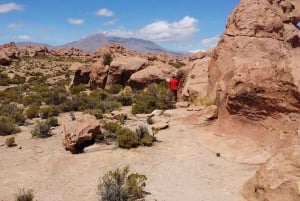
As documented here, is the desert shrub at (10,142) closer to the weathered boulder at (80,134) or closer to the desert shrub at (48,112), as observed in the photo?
the weathered boulder at (80,134)

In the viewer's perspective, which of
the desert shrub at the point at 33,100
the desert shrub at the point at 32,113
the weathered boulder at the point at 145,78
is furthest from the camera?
the weathered boulder at the point at 145,78

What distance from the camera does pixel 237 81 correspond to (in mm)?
16938

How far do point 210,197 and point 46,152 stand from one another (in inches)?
311

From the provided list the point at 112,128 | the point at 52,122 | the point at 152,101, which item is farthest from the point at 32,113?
the point at 112,128

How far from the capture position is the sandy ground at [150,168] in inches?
496

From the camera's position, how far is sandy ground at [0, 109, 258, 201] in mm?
12602

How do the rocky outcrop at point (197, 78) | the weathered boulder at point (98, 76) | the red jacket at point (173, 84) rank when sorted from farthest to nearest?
the weathered boulder at point (98, 76), the red jacket at point (173, 84), the rocky outcrop at point (197, 78)

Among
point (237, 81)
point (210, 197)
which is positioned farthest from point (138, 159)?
point (237, 81)

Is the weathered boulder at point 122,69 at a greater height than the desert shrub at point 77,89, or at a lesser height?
greater

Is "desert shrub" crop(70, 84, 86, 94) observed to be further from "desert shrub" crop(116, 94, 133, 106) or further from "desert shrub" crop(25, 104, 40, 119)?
"desert shrub" crop(25, 104, 40, 119)

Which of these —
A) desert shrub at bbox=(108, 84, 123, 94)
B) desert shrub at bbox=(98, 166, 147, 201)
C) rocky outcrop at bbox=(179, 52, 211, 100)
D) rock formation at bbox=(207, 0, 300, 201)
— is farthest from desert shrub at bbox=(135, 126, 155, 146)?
desert shrub at bbox=(108, 84, 123, 94)

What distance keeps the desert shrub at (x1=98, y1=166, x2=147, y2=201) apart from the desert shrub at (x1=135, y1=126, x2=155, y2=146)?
14.1ft

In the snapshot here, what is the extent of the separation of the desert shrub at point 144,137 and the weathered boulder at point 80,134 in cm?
180

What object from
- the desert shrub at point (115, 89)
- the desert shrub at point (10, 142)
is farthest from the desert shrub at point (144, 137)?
the desert shrub at point (115, 89)
